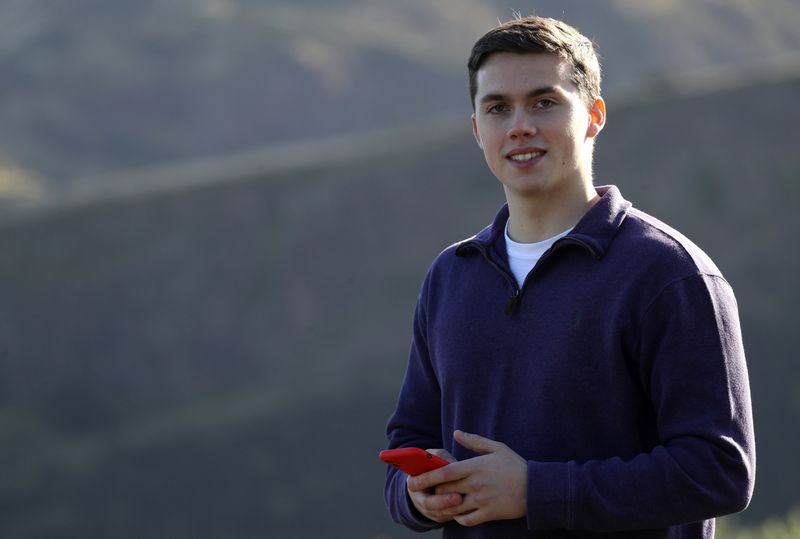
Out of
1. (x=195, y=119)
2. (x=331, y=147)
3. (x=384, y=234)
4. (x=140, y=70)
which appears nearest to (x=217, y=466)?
(x=384, y=234)

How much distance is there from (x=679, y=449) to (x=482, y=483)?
43cm

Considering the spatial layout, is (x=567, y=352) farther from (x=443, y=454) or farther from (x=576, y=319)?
(x=443, y=454)

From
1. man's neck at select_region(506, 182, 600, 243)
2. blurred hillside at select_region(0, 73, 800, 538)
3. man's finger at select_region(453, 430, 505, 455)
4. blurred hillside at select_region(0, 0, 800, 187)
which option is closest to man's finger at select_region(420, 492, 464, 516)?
man's finger at select_region(453, 430, 505, 455)

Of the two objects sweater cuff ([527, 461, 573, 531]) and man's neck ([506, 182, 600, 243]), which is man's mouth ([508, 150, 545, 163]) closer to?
man's neck ([506, 182, 600, 243])

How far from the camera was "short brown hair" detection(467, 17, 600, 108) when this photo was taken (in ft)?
9.18

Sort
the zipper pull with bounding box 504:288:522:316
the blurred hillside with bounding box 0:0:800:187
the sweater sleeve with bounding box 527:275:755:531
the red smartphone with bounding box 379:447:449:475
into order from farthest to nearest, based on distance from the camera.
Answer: the blurred hillside with bounding box 0:0:800:187 < the zipper pull with bounding box 504:288:522:316 < the red smartphone with bounding box 379:447:449:475 < the sweater sleeve with bounding box 527:275:755:531

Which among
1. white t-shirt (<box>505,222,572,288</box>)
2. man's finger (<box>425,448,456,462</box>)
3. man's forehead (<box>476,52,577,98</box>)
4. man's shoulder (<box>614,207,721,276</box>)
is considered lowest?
man's finger (<box>425,448,456,462</box>)

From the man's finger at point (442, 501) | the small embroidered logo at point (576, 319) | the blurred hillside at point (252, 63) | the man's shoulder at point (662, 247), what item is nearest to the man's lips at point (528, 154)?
the man's shoulder at point (662, 247)

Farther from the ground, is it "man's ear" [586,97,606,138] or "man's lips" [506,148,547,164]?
"man's ear" [586,97,606,138]

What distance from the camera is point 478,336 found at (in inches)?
111

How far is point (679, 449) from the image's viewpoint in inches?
97.9

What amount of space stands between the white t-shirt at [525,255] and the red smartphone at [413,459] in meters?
0.46

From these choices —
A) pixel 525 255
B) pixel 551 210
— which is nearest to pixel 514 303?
pixel 525 255

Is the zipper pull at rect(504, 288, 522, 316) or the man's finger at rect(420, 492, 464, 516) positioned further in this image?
the zipper pull at rect(504, 288, 522, 316)
